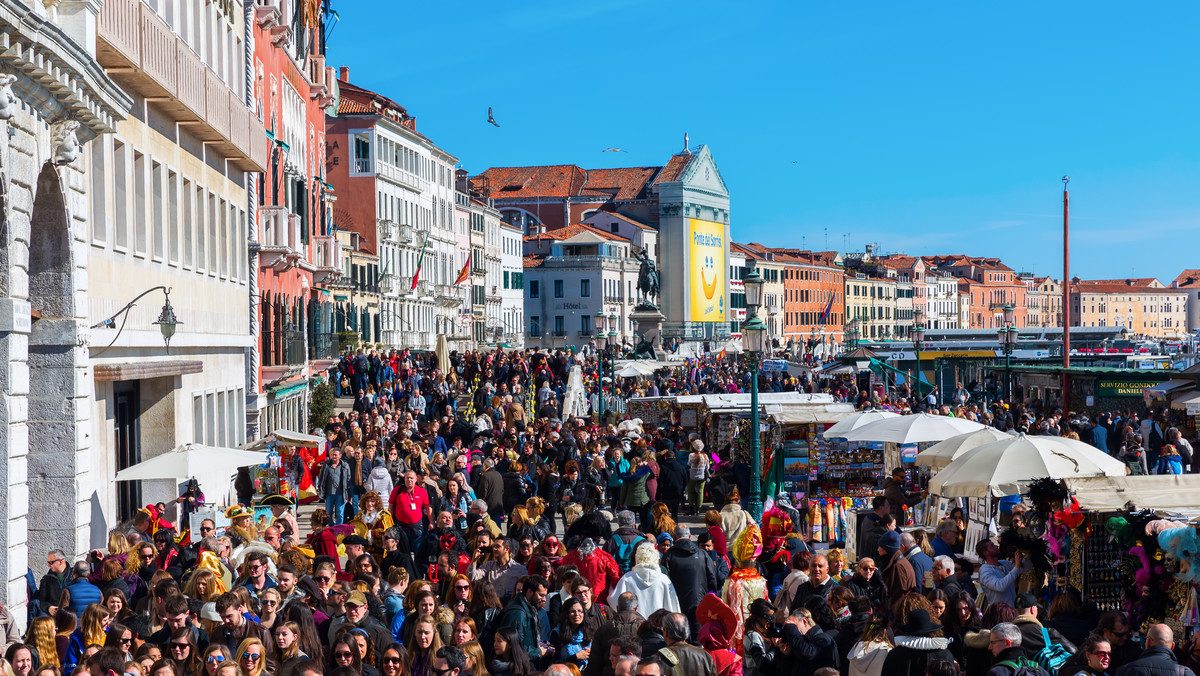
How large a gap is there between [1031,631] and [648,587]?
2.62m

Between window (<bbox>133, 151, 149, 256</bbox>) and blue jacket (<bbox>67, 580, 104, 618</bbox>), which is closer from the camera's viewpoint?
blue jacket (<bbox>67, 580, 104, 618</bbox>)

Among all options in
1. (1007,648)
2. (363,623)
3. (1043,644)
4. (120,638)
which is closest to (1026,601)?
(1043,644)

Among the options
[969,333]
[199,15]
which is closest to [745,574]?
[199,15]

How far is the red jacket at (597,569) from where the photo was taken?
36.7 ft

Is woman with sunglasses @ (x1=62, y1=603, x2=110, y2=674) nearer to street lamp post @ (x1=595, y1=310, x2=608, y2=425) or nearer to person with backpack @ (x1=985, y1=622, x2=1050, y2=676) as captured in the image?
person with backpack @ (x1=985, y1=622, x2=1050, y2=676)

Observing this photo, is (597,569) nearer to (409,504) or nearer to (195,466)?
(409,504)

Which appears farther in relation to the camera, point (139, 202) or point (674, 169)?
point (674, 169)

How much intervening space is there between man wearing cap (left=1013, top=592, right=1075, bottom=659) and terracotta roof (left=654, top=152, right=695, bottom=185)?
107m

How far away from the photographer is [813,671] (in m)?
8.72

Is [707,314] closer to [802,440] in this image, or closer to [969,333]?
[969,333]

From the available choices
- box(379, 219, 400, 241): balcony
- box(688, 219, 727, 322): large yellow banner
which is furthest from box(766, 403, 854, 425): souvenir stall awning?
box(688, 219, 727, 322): large yellow banner

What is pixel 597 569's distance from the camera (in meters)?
11.2

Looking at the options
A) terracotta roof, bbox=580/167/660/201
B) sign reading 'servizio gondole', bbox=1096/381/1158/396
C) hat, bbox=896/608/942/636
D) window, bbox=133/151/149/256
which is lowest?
hat, bbox=896/608/942/636

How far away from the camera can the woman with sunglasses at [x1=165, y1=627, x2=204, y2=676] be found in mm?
8805
